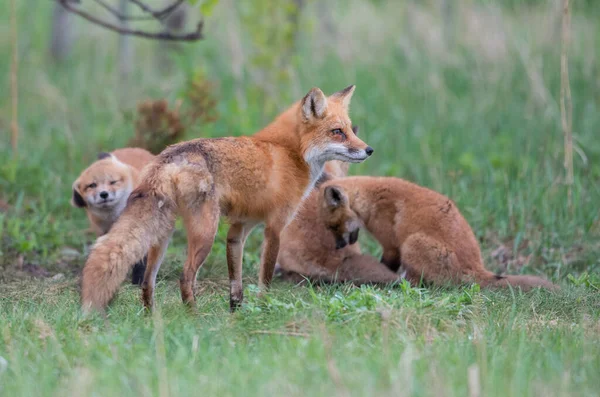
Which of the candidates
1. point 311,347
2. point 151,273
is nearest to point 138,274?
point 151,273

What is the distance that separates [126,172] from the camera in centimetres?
788

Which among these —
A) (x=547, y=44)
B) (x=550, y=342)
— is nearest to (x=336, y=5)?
(x=547, y=44)

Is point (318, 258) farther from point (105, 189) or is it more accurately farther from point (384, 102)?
point (384, 102)

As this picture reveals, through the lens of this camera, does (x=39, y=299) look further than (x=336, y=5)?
No

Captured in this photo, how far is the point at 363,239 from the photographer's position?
895 centimetres

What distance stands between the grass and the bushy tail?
230mm

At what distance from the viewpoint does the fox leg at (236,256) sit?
6.05m

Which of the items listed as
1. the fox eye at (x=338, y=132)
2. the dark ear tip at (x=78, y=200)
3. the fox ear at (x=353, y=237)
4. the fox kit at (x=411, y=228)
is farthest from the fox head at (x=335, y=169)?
the dark ear tip at (x=78, y=200)

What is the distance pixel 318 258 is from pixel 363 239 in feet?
5.17

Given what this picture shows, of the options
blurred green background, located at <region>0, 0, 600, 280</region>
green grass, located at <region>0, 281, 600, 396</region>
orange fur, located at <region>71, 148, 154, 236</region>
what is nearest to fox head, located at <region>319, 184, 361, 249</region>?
blurred green background, located at <region>0, 0, 600, 280</region>

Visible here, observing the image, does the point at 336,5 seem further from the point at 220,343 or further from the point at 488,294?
the point at 220,343

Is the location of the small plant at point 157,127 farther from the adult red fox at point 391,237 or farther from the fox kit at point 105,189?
the adult red fox at point 391,237

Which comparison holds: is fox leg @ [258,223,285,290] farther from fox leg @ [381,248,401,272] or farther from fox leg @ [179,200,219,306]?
fox leg @ [381,248,401,272]

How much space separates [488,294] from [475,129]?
536 cm
